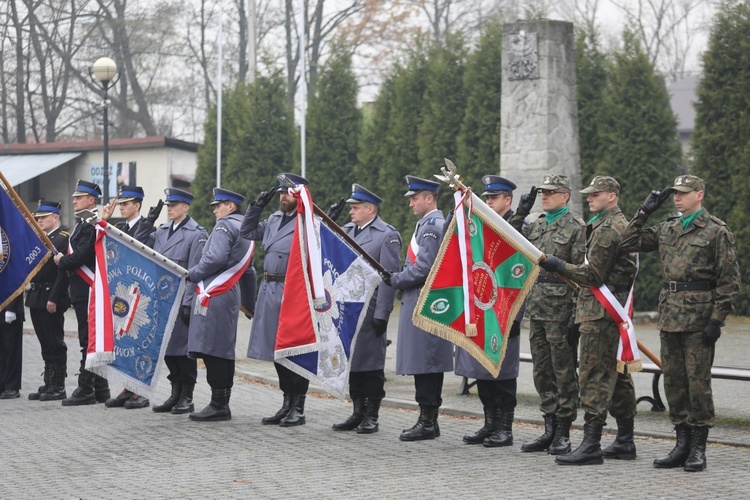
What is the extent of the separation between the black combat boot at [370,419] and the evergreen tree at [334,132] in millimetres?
17085

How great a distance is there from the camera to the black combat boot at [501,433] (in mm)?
8648

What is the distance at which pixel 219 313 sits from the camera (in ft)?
33.5

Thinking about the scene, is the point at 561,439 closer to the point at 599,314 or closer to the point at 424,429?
the point at 599,314

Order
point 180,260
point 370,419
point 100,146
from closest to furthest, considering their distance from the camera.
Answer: point 370,419 → point 180,260 → point 100,146

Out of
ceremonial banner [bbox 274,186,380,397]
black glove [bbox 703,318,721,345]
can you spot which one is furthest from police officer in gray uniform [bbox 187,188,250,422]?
black glove [bbox 703,318,721,345]

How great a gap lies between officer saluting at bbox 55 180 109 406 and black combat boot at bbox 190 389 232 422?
5.40 feet

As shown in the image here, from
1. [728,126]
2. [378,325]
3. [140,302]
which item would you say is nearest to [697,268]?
[378,325]

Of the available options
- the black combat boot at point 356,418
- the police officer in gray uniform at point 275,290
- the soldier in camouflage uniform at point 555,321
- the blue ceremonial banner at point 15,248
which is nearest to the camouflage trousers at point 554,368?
the soldier in camouflage uniform at point 555,321

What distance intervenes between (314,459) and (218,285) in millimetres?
2527

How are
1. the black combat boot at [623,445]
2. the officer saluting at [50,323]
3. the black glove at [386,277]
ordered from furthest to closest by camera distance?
the officer saluting at [50,323] < the black glove at [386,277] < the black combat boot at [623,445]

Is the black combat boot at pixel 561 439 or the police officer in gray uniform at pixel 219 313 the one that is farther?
the police officer in gray uniform at pixel 219 313

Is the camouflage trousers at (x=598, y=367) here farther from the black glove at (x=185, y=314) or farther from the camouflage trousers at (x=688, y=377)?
the black glove at (x=185, y=314)


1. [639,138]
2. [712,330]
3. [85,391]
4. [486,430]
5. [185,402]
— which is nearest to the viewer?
[712,330]

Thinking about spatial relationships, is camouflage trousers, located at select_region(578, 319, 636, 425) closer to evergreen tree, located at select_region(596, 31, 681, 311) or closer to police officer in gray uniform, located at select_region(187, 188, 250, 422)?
police officer in gray uniform, located at select_region(187, 188, 250, 422)
